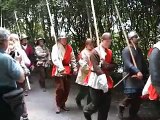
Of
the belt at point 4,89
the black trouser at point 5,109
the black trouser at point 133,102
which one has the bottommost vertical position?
the black trouser at point 133,102

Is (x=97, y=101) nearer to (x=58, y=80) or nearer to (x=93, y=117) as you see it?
(x=93, y=117)

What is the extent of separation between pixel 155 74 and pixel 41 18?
466 inches

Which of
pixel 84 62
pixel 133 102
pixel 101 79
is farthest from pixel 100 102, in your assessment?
pixel 84 62

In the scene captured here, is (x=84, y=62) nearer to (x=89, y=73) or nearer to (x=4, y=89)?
(x=89, y=73)

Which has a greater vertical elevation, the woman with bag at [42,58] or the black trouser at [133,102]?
the woman with bag at [42,58]

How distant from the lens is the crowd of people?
5.57 m

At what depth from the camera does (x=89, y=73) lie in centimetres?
872

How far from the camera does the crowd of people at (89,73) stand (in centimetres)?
557

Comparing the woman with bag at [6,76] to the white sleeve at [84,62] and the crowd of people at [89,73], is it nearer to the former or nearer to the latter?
the crowd of people at [89,73]

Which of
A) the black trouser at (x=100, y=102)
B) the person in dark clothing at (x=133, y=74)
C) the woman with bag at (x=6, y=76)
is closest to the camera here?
the woman with bag at (x=6, y=76)

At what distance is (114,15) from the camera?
1168cm

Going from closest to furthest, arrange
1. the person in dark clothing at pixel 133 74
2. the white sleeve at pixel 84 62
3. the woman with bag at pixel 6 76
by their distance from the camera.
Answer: the woman with bag at pixel 6 76
the person in dark clothing at pixel 133 74
the white sleeve at pixel 84 62

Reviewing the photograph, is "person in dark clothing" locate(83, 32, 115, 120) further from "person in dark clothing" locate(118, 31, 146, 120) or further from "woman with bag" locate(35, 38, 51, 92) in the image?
"woman with bag" locate(35, 38, 51, 92)

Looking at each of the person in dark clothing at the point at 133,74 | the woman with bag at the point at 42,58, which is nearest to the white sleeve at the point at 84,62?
the person in dark clothing at the point at 133,74
